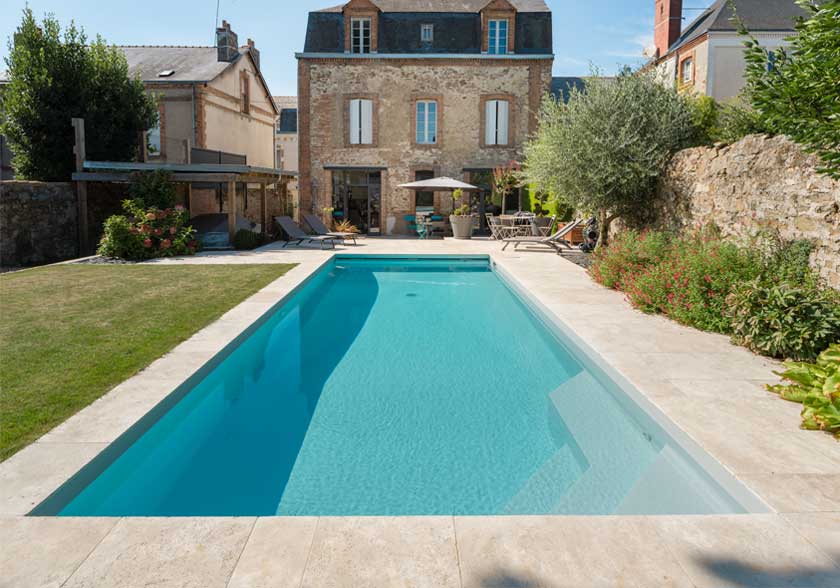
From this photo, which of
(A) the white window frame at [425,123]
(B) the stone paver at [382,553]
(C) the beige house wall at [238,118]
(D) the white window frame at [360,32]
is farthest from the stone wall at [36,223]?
(B) the stone paver at [382,553]

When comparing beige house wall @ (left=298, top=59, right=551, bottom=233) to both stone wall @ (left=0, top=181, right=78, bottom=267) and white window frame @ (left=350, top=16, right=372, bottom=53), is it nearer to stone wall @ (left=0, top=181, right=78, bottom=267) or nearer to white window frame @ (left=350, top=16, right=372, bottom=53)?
white window frame @ (left=350, top=16, right=372, bottom=53)

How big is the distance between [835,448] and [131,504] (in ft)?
12.3

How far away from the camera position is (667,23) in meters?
22.8

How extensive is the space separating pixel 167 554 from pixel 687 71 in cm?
2268

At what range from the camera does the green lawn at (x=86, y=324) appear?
4168 mm

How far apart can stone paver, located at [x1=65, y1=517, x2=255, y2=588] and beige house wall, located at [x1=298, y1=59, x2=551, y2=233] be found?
62.5 ft

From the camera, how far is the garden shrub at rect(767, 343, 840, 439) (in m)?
3.78

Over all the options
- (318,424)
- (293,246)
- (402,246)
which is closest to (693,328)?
(318,424)

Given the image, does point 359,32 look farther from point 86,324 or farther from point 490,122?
point 86,324

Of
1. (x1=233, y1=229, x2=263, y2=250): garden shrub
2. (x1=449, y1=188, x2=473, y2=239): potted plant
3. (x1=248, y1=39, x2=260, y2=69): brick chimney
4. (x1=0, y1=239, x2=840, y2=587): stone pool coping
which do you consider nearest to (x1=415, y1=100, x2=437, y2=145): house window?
(x1=449, y1=188, x2=473, y2=239): potted plant

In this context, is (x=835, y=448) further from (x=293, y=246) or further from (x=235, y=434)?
(x=293, y=246)

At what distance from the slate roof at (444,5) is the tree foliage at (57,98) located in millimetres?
7856

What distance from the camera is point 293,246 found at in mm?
16844

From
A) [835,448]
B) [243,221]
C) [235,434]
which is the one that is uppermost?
[243,221]
